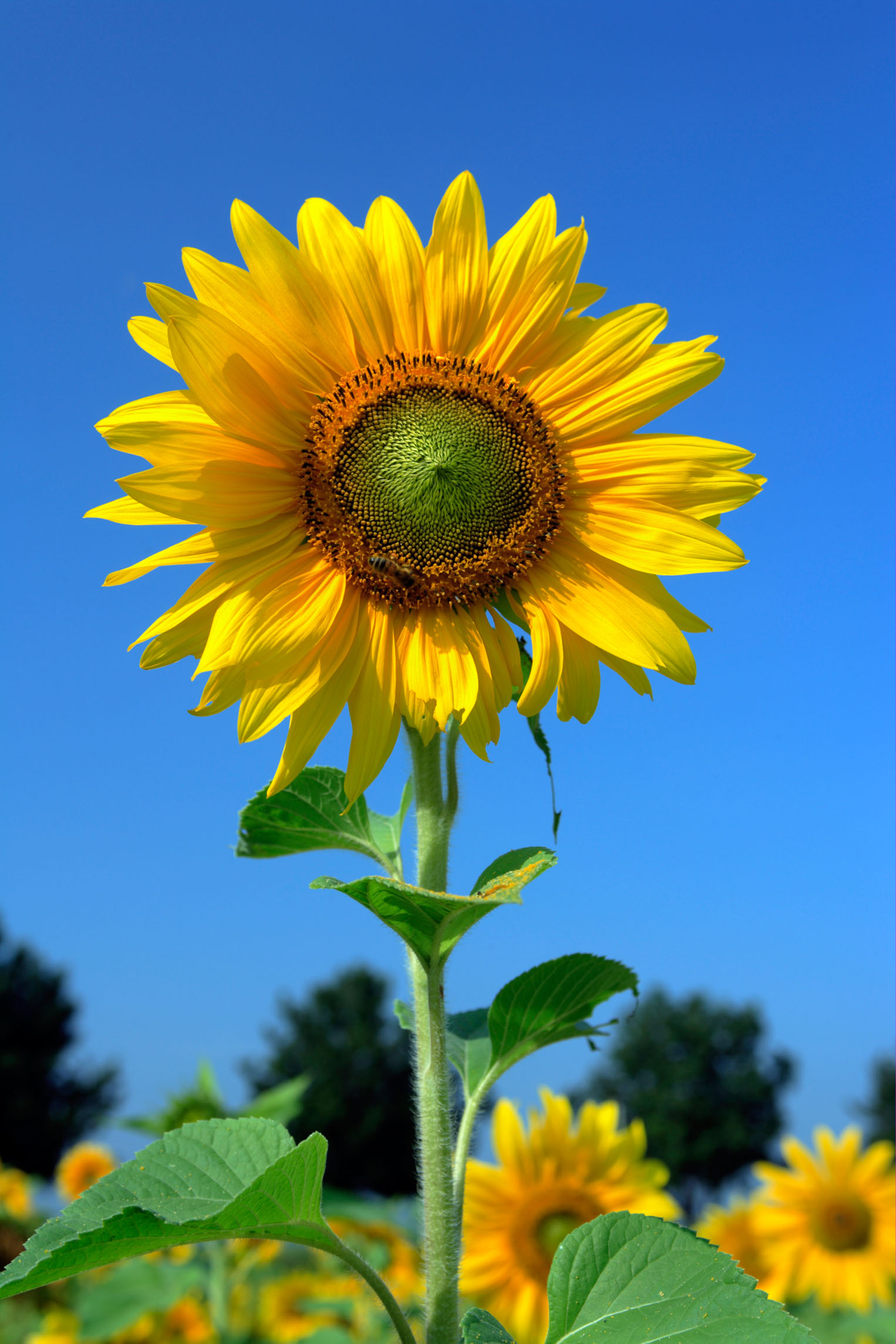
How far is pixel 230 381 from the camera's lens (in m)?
2.07

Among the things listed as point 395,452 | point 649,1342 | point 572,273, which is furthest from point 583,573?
point 649,1342

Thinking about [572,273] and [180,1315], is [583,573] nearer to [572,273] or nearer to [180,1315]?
[572,273]

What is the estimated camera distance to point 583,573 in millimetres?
2250

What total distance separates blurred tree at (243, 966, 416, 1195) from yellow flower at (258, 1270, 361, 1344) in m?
30.8

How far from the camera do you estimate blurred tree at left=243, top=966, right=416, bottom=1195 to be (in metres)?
40.1

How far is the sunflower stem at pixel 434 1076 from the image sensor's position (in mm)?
1937

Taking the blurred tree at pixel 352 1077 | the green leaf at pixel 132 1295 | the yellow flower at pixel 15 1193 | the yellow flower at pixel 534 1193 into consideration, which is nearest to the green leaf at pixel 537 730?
the yellow flower at pixel 534 1193

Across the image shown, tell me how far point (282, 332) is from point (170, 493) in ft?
1.34

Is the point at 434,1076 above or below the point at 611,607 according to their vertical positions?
below

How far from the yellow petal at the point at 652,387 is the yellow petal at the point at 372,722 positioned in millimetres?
705

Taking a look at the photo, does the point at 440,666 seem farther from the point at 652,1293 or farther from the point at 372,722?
the point at 652,1293

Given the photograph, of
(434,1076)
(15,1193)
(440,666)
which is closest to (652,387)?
(440,666)

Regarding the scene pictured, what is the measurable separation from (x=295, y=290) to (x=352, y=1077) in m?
42.5

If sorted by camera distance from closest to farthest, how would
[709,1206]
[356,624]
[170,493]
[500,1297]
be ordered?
1. [170,493]
2. [356,624]
3. [500,1297]
4. [709,1206]
